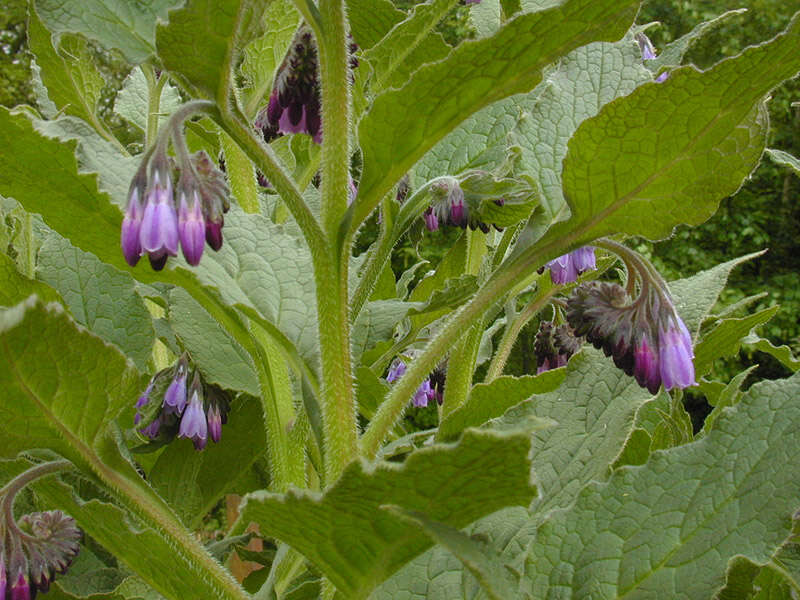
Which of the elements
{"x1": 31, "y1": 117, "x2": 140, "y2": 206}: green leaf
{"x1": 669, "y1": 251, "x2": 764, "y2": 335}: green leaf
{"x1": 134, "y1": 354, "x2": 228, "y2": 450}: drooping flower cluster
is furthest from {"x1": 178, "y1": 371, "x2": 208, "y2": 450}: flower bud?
{"x1": 669, "y1": 251, "x2": 764, "y2": 335}: green leaf

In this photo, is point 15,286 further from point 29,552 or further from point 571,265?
point 571,265

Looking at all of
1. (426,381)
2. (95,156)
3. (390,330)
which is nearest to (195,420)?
(390,330)

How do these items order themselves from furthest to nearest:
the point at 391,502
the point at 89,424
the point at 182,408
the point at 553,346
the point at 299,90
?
the point at 553,346 → the point at 182,408 → the point at 299,90 → the point at 89,424 → the point at 391,502

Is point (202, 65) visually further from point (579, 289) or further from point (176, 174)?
point (579, 289)

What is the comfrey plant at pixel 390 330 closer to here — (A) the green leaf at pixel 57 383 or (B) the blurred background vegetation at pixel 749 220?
(A) the green leaf at pixel 57 383

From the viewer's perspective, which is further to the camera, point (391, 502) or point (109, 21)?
point (109, 21)

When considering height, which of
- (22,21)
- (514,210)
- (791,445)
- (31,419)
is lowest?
(791,445)

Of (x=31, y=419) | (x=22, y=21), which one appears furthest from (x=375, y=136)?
(x=22, y=21)

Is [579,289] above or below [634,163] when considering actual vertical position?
below
